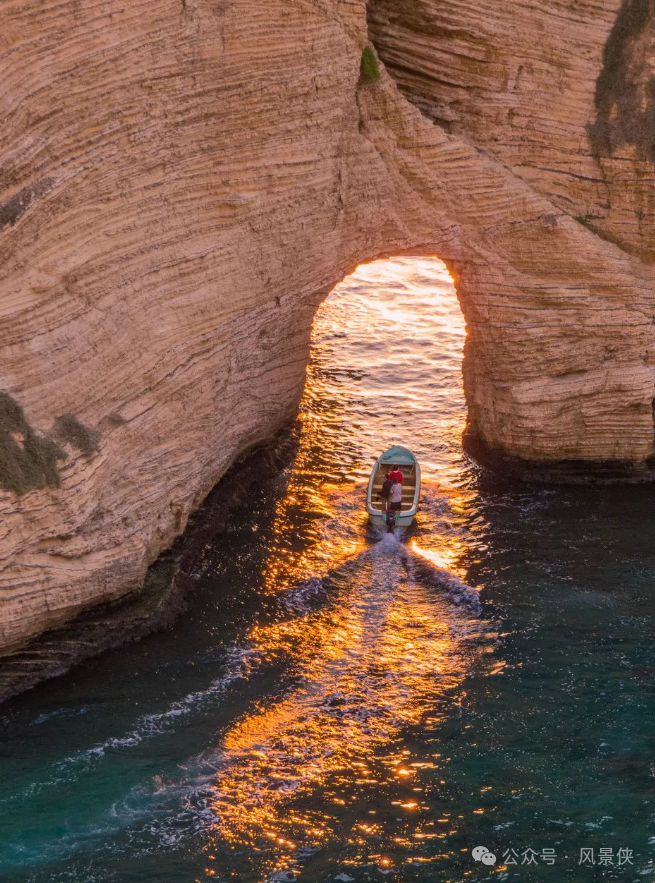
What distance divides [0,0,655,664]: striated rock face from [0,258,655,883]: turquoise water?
1.95 meters

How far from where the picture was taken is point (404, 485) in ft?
99.2

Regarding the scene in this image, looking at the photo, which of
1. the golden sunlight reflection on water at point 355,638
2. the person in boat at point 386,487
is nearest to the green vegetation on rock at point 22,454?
the golden sunlight reflection on water at point 355,638

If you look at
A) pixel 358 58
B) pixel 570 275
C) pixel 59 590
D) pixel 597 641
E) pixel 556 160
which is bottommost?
pixel 597 641

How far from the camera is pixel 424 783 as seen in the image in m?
20.4

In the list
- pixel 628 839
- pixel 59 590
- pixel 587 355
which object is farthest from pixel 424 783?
pixel 587 355

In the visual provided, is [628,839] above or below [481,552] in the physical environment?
below

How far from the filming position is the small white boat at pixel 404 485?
1116 inches

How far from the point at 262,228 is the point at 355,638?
9.63m

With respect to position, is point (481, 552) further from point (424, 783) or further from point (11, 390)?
point (11, 390)

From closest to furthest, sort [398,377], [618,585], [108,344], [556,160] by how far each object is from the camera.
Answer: [108,344], [618,585], [556,160], [398,377]

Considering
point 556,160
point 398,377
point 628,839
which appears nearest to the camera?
point 628,839

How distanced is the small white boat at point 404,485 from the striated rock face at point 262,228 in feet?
8.46

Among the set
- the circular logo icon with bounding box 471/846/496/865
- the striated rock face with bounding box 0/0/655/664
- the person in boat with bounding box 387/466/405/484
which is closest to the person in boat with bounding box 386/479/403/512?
the person in boat with bounding box 387/466/405/484

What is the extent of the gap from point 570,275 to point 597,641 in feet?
32.3
